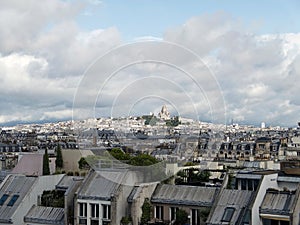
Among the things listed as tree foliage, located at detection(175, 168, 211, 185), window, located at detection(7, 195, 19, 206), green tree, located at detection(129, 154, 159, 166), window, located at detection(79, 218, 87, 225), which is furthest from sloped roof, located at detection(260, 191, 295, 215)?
window, located at detection(7, 195, 19, 206)

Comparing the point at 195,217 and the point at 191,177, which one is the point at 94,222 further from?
the point at 191,177

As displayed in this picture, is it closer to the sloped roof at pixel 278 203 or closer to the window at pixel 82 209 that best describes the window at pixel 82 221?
the window at pixel 82 209

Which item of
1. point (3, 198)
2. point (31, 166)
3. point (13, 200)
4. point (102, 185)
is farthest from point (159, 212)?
point (31, 166)

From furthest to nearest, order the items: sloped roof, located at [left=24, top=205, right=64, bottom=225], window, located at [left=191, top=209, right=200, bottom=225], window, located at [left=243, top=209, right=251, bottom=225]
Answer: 1. sloped roof, located at [left=24, top=205, right=64, bottom=225]
2. window, located at [left=191, top=209, right=200, bottom=225]
3. window, located at [left=243, top=209, right=251, bottom=225]

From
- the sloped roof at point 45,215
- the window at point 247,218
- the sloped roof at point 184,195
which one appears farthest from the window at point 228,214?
the sloped roof at point 45,215

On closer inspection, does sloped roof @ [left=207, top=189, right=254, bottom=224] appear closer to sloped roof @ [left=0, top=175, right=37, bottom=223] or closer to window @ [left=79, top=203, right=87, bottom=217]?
window @ [left=79, top=203, right=87, bottom=217]
